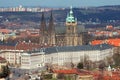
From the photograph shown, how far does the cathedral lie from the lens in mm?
53125

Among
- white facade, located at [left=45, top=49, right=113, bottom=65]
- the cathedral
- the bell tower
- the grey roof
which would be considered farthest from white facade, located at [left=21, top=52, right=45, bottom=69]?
the bell tower

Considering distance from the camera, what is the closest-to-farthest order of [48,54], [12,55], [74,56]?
[48,54] → [12,55] → [74,56]

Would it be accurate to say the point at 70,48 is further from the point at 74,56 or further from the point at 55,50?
the point at 55,50

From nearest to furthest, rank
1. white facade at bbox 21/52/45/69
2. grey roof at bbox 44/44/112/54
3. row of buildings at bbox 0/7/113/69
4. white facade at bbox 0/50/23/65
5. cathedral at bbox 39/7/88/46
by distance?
white facade at bbox 21/52/45/69 → row of buildings at bbox 0/7/113/69 → white facade at bbox 0/50/23/65 → grey roof at bbox 44/44/112/54 → cathedral at bbox 39/7/88/46

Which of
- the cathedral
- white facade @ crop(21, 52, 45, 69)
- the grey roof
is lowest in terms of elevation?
white facade @ crop(21, 52, 45, 69)

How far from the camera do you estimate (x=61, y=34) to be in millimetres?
55281

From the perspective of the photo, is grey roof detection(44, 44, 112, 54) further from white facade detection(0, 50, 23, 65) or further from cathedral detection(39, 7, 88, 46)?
cathedral detection(39, 7, 88, 46)

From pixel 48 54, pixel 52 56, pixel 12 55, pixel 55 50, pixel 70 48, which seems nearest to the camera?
pixel 48 54

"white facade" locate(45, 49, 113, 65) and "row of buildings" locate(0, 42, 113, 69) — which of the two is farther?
"white facade" locate(45, 49, 113, 65)

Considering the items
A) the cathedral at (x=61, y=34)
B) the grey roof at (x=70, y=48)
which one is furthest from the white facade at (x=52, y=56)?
the cathedral at (x=61, y=34)

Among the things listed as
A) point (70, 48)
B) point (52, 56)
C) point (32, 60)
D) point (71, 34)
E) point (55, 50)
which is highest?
point (71, 34)

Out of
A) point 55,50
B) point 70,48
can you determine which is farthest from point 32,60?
point 70,48

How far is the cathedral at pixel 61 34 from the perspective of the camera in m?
53.1

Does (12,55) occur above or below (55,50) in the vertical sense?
below
